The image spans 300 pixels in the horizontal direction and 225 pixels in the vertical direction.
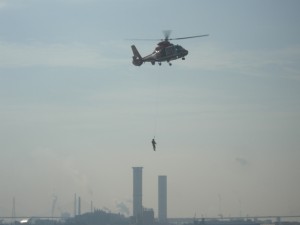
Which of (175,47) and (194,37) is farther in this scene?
(175,47)

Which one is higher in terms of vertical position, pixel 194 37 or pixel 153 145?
pixel 194 37

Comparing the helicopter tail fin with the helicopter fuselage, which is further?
the helicopter tail fin

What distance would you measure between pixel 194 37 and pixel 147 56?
1365cm

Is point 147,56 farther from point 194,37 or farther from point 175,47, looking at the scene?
point 194,37

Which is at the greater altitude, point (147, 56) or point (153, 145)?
point (147, 56)

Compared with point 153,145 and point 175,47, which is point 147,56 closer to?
point 175,47

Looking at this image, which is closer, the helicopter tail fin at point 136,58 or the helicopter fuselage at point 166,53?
the helicopter fuselage at point 166,53

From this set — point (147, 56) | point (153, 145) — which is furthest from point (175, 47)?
point (153, 145)

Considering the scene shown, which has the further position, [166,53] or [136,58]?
[136,58]

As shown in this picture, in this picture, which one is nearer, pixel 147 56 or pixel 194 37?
pixel 194 37

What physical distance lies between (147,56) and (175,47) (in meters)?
5.06

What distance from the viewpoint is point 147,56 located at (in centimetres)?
11050

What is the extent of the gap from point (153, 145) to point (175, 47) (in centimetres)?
1750

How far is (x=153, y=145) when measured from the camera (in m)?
94.4
